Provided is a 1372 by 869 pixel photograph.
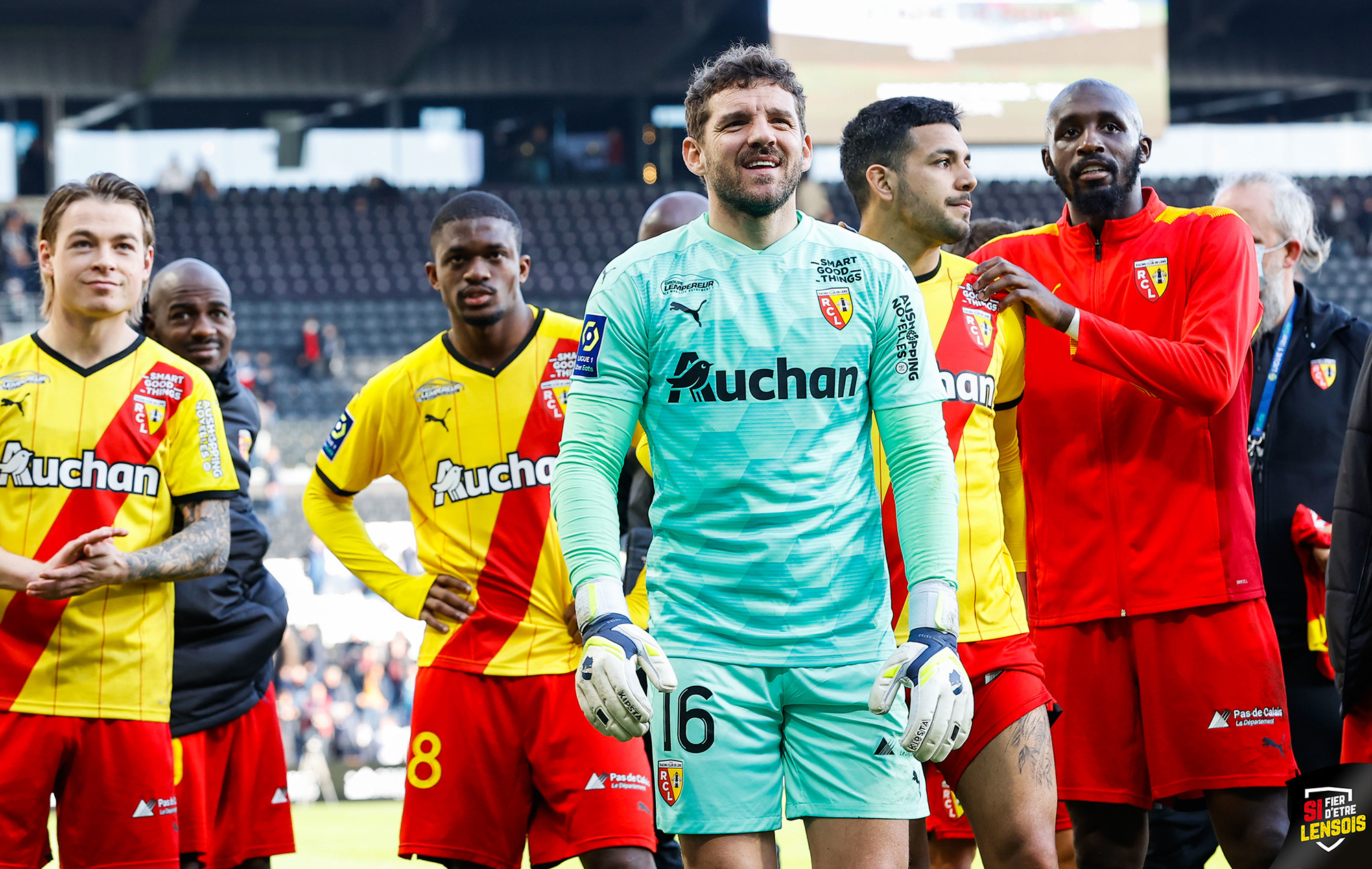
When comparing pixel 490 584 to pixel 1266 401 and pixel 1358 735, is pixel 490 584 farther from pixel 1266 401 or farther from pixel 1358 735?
pixel 1266 401

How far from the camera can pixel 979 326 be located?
11.8 feet

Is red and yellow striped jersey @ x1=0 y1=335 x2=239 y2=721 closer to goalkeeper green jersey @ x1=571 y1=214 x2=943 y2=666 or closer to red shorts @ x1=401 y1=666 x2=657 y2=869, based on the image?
red shorts @ x1=401 y1=666 x2=657 y2=869

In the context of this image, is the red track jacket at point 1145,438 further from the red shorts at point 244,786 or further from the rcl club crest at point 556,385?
the red shorts at point 244,786

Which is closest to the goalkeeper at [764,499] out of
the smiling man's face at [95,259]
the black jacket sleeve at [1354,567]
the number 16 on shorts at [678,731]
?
the number 16 on shorts at [678,731]

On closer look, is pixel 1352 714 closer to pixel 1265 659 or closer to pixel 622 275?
pixel 1265 659

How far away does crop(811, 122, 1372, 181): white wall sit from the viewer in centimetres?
2484

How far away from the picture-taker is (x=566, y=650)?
4086 millimetres

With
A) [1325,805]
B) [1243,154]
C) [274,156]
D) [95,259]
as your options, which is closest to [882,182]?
[1325,805]

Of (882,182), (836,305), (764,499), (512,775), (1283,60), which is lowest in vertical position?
(512,775)

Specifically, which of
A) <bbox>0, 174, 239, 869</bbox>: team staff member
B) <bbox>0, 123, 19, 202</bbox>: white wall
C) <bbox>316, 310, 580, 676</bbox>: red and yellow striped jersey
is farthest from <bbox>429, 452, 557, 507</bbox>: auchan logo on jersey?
<bbox>0, 123, 19, 202</bbox>: white wall

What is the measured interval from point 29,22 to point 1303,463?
23906mm

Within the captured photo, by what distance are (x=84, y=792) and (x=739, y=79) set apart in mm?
2467

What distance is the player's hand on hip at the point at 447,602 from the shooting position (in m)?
4.07

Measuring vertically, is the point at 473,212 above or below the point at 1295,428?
above
